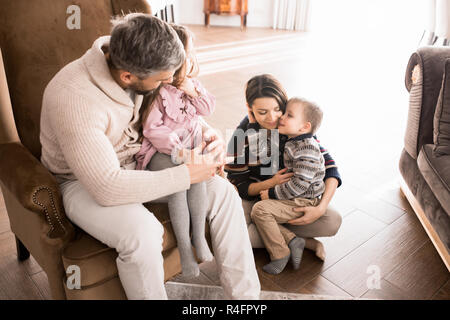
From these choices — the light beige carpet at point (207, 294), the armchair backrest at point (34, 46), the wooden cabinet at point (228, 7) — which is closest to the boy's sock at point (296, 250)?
the light beige carpet at point (207, 294)

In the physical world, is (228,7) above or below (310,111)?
below

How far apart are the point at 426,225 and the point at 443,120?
Answer: 1.59 feet

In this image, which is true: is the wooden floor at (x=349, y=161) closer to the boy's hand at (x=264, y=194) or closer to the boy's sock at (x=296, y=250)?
the boy's sock at (x=296, y=250)

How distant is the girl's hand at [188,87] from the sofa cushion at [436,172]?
97 centimetres

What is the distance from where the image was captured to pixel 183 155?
4.51 ft

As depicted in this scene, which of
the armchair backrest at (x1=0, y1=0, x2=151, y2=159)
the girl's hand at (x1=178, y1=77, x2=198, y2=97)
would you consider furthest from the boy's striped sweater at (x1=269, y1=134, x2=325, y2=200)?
the armchair backrest at (x1=0, y1=0, x2=151, y2=159)

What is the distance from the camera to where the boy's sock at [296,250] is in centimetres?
163

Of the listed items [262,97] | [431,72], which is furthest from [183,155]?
[431,72]

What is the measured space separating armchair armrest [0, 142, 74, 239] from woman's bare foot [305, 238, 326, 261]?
94 cm

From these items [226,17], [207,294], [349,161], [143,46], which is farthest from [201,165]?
[226,17]

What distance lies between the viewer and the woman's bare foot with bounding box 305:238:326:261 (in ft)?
5.58

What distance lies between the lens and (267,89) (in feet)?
5.13

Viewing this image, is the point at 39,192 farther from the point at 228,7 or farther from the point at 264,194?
the point at 228,7

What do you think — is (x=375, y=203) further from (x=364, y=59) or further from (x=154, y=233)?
(x=364, y=59)
